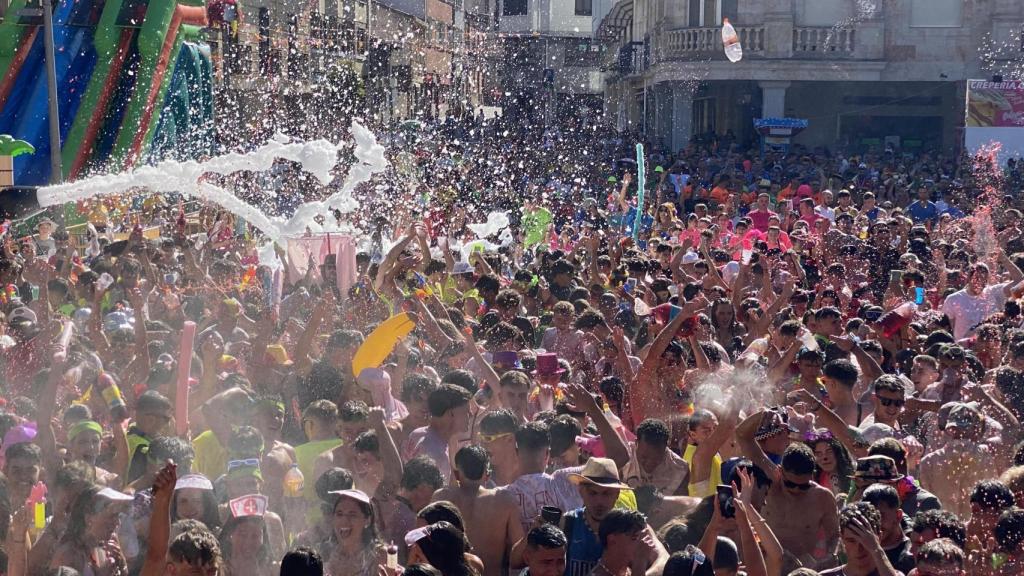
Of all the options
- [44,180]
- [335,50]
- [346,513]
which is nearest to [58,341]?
[346,513]

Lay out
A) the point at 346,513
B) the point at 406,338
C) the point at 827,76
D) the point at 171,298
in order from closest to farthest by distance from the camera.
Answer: the point at 346,513 < the point at 406,338 < the point at 171,298 < the point at 827,76

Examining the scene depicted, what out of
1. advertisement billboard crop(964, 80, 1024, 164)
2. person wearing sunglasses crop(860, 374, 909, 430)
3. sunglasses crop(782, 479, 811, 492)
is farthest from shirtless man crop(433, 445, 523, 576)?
advertisement billboard crop(964, 80, 1024, 164)

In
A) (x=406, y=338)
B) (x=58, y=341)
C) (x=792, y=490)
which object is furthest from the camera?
(x=406, y=338)

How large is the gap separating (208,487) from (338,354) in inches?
92.8

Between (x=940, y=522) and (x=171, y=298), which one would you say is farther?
(x=171, y=298)

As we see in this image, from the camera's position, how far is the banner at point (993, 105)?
22844mm

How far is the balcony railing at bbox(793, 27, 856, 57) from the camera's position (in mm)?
28688

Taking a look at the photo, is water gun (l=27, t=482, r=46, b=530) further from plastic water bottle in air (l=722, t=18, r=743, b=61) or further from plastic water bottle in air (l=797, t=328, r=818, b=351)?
plastic water bottle in air (l=722, t=18, r=743, b=61)

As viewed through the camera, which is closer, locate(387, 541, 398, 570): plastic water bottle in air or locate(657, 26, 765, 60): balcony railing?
locate(387, 541, 398, 570): plastic water bottle in air

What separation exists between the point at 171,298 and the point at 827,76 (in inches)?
875

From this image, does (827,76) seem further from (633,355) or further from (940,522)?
(940,522)

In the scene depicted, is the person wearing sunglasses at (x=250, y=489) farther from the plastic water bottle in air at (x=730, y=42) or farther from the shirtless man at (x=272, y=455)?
the plastic water bottle in air at (x=730, y=42)

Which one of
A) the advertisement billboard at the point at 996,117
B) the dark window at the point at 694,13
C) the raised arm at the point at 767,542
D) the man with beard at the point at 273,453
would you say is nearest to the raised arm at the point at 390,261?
the man with beard at the point at 273,453

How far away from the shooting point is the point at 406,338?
292 inches
